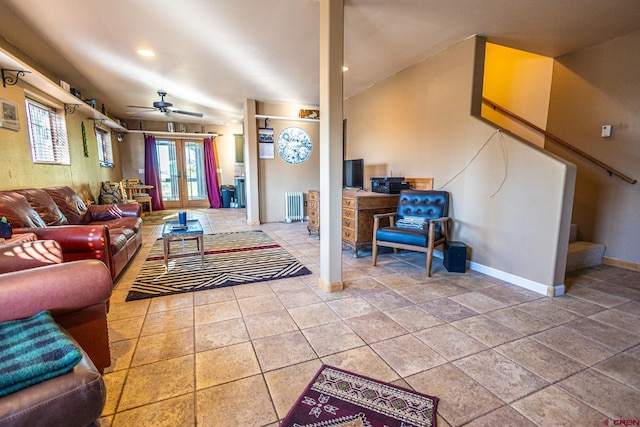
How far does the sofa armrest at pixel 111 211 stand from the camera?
4.04 meters

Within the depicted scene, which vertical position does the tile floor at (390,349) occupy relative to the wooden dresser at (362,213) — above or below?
below

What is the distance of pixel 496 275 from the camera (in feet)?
9.68

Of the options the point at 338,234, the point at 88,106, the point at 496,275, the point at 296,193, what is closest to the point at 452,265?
the point at 496,275

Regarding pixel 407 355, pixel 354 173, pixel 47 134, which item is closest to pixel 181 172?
pixel 47 134

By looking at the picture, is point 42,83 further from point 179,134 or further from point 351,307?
point 179,134

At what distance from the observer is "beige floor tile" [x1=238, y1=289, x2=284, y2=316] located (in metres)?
2.26

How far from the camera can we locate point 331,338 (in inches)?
74.4

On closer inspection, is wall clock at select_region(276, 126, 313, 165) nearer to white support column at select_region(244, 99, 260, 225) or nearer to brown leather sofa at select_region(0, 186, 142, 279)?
white support column at select_region(244, 99, 260, 225)

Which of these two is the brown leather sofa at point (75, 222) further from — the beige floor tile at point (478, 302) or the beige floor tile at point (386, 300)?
the beige floor tile at point (478, 302)

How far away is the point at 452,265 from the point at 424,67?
2467mm

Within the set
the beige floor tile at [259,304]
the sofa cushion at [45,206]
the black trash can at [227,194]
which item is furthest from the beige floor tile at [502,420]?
the black trash can at [227,194]

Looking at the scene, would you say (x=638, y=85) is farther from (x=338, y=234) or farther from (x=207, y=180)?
(x=207, y=180)

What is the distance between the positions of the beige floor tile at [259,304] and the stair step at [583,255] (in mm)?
3129

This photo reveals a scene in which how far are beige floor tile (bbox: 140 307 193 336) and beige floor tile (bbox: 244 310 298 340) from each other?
444mm
